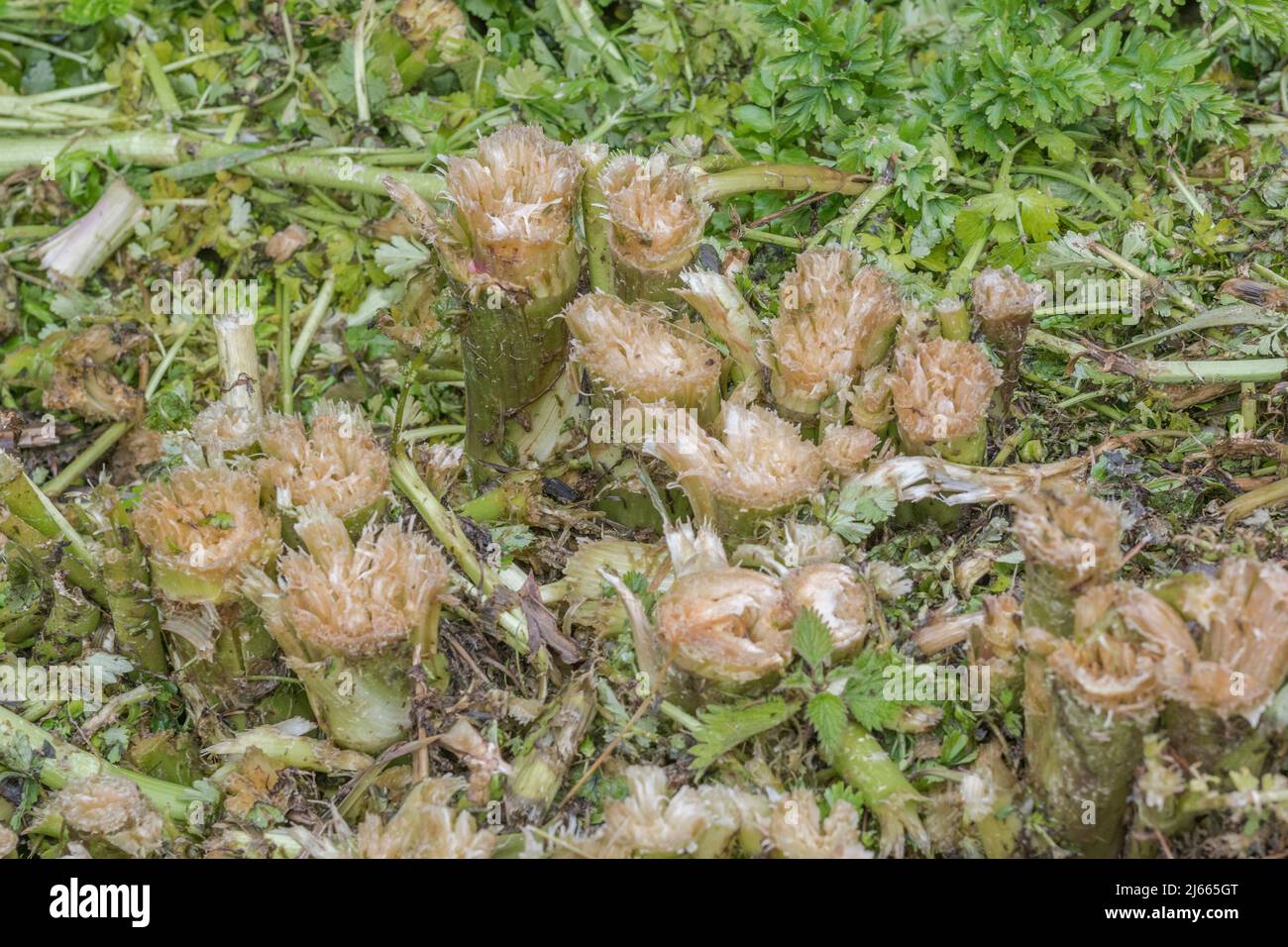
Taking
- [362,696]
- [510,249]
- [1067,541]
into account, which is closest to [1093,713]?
[1067,541]

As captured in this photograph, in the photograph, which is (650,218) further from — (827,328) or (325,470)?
(325,470)

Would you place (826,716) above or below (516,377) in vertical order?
below

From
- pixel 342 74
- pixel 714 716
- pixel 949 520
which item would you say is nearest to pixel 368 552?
pixel 714 716

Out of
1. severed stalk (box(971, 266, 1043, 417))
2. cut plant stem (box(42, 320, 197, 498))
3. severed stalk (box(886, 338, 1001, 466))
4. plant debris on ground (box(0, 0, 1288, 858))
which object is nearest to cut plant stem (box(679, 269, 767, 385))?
plant debris on ground (box(0, 0, 1288, 858))

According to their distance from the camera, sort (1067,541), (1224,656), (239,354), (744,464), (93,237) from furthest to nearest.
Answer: (93,237), (239,354), (744,464), (1067,541), (1224,656)

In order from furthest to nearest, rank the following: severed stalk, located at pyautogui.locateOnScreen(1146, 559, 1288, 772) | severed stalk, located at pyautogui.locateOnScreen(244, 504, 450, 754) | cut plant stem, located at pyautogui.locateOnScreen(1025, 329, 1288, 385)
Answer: cut plant stem, located at pyautogui.locateOnScreen(1025, 329, 1288, 385), severed stalk, located at pyautogui.locateOnScreen(244, 504, 450, 754), severed stalk, located at pyautogui.locateOnScreen(1146, 559, 1288, 772)

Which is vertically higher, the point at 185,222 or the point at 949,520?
the point at 185,222

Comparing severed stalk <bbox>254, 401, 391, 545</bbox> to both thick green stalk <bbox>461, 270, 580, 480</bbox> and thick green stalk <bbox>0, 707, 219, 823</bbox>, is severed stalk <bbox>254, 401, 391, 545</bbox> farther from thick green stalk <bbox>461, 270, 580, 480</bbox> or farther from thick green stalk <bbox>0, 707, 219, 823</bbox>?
thick green stalk <bbox>0, 707, 219, 823</bbox>

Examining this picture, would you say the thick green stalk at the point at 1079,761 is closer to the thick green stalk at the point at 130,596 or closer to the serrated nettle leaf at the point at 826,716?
the serrated nettle leaf at the point at 826,716

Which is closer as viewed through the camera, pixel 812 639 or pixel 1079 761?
pixel 1079 761

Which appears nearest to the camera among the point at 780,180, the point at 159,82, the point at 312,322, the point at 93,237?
the point at 780,180
